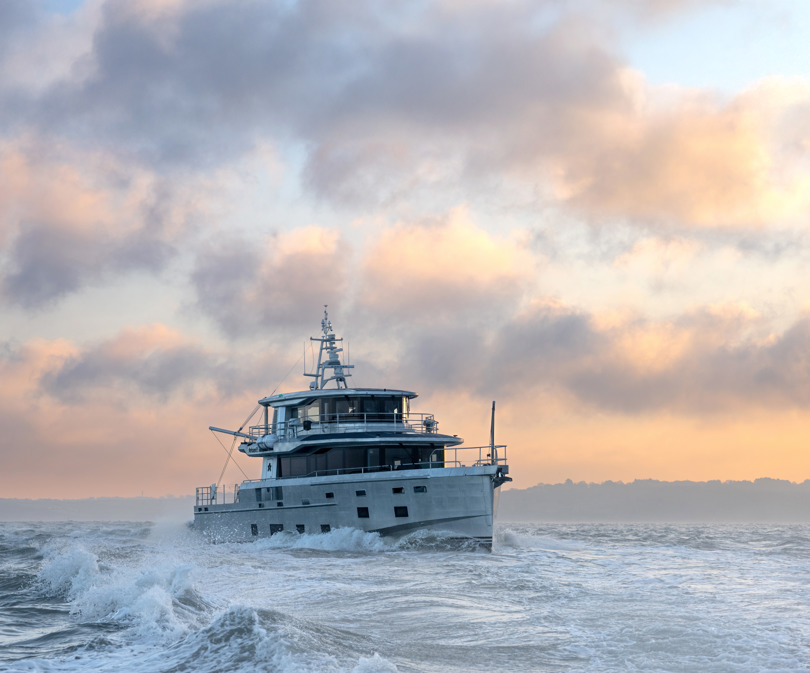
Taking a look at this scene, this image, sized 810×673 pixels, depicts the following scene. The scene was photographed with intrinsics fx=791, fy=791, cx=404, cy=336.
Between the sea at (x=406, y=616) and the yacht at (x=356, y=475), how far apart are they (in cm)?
417

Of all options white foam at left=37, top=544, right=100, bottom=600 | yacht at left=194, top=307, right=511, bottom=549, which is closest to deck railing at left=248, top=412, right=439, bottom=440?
yacht at left=194, top=307, right=511, bottom=549

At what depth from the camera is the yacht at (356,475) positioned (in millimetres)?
31094

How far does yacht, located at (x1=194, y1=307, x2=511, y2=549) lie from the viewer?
102 feet

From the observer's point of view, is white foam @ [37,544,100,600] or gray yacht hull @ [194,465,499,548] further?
gray yacht hull @ [194,465,499,548]

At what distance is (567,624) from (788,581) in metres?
10.6

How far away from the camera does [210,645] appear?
11.5 m

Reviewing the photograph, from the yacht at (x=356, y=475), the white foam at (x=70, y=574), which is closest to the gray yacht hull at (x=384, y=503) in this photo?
the yacht at (x=356, y=475)

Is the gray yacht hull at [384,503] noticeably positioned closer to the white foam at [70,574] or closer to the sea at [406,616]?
the sea at [406,616]

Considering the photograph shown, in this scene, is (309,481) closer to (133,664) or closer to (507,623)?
(507,623)

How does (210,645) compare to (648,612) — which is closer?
(210,645)

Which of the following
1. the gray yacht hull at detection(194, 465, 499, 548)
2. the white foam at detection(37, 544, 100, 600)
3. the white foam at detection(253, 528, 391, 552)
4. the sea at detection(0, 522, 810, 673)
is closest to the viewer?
the sea at detection(0, 522, 810, 673)

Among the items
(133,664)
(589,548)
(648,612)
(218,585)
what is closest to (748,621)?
(648,612)

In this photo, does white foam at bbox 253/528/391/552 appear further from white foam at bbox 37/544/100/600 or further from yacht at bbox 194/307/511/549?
white foam at bbox 37/544/100/600

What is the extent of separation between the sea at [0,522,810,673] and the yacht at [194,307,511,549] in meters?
4.17
